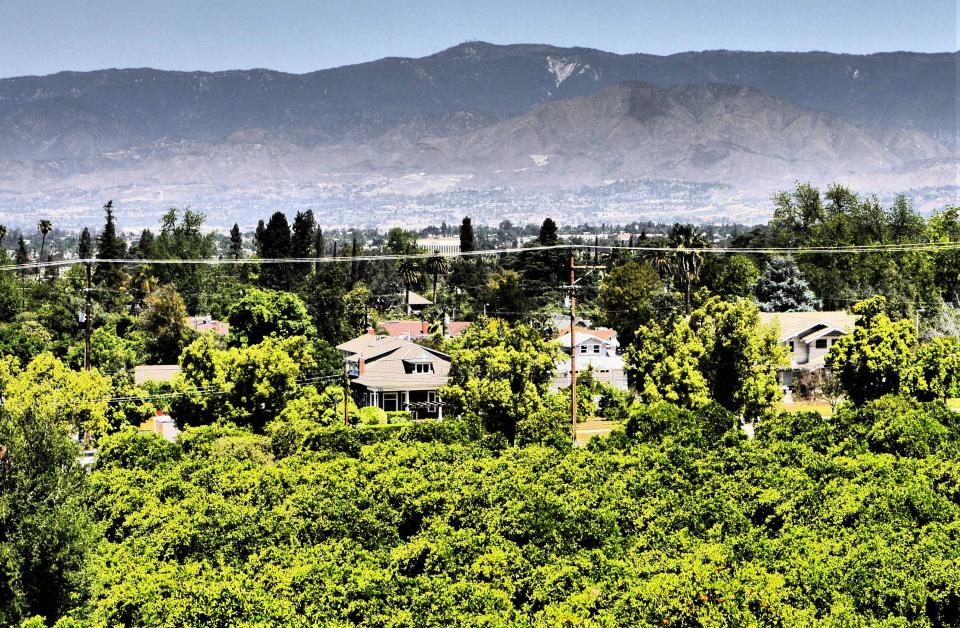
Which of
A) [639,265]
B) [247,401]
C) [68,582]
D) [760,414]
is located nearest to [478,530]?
[68,582]

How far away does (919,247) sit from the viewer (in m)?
81.9

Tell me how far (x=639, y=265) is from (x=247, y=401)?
184 feet

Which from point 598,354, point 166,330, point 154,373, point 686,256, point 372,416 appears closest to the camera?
point 372,416

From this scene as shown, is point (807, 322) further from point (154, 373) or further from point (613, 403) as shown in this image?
point (154, 373)

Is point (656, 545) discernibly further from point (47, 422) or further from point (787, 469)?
point (47, 422)

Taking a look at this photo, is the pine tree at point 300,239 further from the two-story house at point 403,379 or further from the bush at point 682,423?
the bush at point 682,423

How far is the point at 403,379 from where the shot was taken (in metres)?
62.1

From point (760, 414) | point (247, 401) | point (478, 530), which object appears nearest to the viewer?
point (478, 530)

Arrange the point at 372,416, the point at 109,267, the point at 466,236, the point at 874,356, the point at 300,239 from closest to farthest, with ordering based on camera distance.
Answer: the point at 874,356 → the point at 372,416 → the point at 109,267 → the point at 300,239 → the point at 466,236

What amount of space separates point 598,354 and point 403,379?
75.7 feet

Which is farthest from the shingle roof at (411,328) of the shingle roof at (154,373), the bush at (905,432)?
the bush at (905,432)

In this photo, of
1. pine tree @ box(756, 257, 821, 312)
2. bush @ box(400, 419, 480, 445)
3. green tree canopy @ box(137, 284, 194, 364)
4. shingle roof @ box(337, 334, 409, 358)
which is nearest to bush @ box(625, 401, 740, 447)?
bush @ box(400, 419, 480, 445)

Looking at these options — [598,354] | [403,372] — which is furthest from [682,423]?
[598,354]

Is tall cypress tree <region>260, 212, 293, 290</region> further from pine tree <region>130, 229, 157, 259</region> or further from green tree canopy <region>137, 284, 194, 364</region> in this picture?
green tree canopy <region>137, 284, 194, 364</region>
